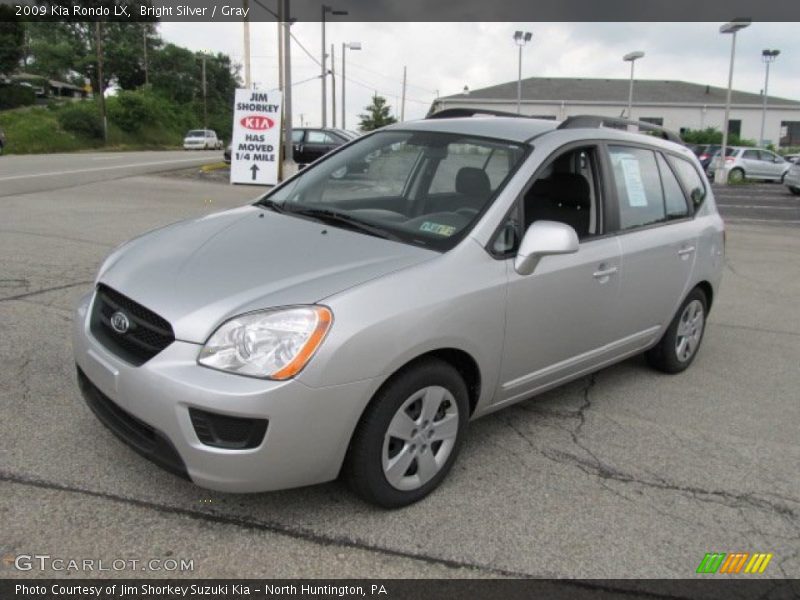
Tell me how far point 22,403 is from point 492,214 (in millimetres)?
2722

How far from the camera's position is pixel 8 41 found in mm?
48969

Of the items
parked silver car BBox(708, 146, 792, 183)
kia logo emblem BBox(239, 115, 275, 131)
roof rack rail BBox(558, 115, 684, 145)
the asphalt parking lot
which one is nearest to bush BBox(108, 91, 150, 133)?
kia logo emblem BBox(239, 115, 275, 131)

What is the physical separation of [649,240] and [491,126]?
47.8 inches

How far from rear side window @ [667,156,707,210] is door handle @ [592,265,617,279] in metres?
1.33

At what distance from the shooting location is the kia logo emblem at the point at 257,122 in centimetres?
1541

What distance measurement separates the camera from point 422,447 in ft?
9.88

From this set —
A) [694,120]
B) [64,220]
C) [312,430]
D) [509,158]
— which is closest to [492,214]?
[509,158]

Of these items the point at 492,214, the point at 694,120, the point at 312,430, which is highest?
the point at 694,120

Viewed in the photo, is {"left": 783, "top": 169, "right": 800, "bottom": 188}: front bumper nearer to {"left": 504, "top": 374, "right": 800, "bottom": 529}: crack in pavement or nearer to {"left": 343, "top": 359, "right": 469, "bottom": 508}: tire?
{"left": 504, "top": 374, "right": 800, "bottom": 529}: crack in pavement

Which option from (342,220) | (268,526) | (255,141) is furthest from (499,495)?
(255,141)

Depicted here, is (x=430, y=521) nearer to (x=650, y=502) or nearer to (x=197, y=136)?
(x=650, y=502)

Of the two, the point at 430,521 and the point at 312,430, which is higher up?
the point at 312,430

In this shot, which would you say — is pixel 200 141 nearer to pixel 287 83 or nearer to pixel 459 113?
pixel 287 83

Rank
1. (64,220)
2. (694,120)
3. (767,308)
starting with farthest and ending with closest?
(694,120) < (64,220) < (767,308)
